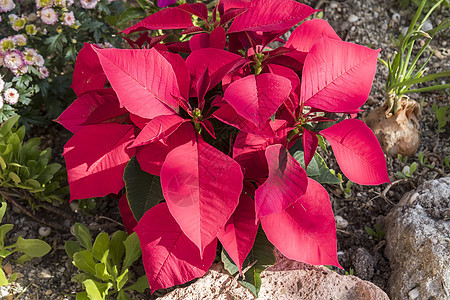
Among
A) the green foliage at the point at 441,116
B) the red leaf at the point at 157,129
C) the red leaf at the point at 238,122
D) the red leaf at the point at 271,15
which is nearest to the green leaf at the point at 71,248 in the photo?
the red leaf at the point at 157,129

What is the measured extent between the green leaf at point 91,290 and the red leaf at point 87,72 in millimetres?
502

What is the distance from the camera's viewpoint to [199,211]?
964 mm

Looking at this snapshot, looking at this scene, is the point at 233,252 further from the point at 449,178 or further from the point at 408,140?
the point at 408,140

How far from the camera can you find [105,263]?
4.23ft

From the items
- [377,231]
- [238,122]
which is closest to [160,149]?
[238,122]

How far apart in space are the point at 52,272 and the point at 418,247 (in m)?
1.13

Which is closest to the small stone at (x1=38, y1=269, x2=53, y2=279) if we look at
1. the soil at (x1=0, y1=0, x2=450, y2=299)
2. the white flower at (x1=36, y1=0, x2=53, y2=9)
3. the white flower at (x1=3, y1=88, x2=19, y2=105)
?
the soil at (x1=0, y1=0, x2=450, y2=299)

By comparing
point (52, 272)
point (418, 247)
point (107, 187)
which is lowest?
point (52, 272)

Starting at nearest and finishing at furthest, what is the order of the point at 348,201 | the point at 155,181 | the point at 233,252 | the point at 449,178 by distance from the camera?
the point at 233,252 → the point at 155,181 → the point at 449,178 → the point at 348,201

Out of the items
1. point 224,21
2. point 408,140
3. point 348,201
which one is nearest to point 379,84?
point 408,140

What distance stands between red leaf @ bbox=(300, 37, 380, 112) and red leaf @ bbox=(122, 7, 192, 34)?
1.17 ft

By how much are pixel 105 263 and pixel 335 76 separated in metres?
0.80

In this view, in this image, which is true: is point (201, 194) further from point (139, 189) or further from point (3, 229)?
point (3, 229)

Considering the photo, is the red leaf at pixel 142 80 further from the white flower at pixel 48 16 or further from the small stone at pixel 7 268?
the small stone at pixel 7 268
